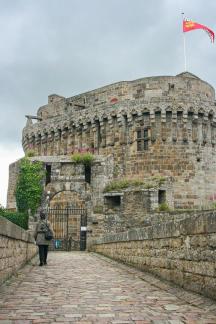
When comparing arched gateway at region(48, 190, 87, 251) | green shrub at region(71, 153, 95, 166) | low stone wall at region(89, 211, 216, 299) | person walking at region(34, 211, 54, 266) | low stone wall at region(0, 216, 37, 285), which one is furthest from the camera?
green shrub at region(71, 153, 95, 166)

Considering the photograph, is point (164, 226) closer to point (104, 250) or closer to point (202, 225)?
point (202, 225)

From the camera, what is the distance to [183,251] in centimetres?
594

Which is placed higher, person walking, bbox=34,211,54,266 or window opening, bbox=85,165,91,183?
window opening, bbox=85,165,91,183

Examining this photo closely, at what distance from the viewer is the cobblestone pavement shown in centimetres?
420

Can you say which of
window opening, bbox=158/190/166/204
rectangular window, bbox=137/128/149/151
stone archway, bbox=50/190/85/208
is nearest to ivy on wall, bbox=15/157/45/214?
stone archway, bbox=50/190/85/208

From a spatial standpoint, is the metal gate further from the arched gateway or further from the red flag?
the red flag

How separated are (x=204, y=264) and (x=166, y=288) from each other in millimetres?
1354

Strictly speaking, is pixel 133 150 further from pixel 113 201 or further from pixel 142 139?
pixel 113 201

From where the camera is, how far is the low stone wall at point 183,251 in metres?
4.94

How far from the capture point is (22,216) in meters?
21.7

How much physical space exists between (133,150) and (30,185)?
7.88 metres

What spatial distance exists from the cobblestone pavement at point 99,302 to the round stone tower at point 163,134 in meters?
17.7

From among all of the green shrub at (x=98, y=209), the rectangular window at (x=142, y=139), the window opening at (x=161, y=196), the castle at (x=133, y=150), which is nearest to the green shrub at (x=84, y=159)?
the castle at (x=133, y=150)

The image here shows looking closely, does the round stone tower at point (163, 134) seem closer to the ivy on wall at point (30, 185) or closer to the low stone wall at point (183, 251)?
the ivy on wall at point (30, 185)
